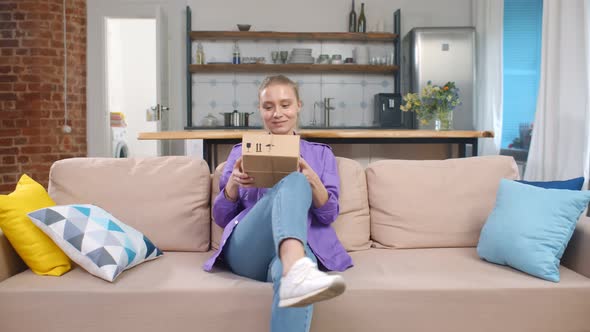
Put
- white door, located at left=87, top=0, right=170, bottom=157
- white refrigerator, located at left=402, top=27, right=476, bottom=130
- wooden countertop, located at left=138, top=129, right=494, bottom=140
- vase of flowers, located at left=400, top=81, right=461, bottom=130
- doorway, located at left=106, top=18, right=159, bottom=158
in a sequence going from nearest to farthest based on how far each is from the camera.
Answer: wooden countertop, located at left=138, top=129, right=494, bottom=140 → vase of flowers, located at left=400, top=81, right=461, bottom=130 → white refrigerator, located at left=402, top=27, right=476, bottom=130 → white door, located at left=87, top=0, right=170, bottom=157 → doorway, located at left=106, top=18, right=159, bottom=158

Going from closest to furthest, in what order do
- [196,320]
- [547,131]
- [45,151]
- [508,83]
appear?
[196,320] < [547,131] < [508,83] < [45,151]

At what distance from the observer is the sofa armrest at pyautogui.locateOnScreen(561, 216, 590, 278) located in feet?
6.07

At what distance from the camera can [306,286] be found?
4.30 feet

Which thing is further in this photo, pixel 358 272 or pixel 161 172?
pixel 161 172

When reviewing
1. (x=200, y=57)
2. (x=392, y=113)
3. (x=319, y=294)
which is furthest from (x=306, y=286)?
(x=200, y=57)

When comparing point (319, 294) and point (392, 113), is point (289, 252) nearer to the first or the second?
point (319, 294)

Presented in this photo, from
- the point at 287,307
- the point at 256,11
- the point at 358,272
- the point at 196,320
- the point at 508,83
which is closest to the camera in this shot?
the point at 287,307

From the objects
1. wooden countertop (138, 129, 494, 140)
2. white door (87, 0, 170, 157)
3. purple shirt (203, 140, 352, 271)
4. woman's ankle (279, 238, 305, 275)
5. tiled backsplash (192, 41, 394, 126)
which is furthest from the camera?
tiled backsplash (192, 41, 394, 126)

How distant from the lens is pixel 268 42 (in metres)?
5.70

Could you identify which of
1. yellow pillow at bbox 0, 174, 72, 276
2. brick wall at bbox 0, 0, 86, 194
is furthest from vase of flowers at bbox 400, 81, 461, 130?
brick wall at bbox 0, 0, 86, 194

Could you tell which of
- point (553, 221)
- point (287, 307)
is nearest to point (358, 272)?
point (287, 307)

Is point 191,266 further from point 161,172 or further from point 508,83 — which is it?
point 508,83

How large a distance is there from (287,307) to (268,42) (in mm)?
4634

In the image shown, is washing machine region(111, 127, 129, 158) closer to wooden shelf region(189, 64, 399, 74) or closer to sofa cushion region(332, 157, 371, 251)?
wooden shelf region(189, 64, 399, 74)
